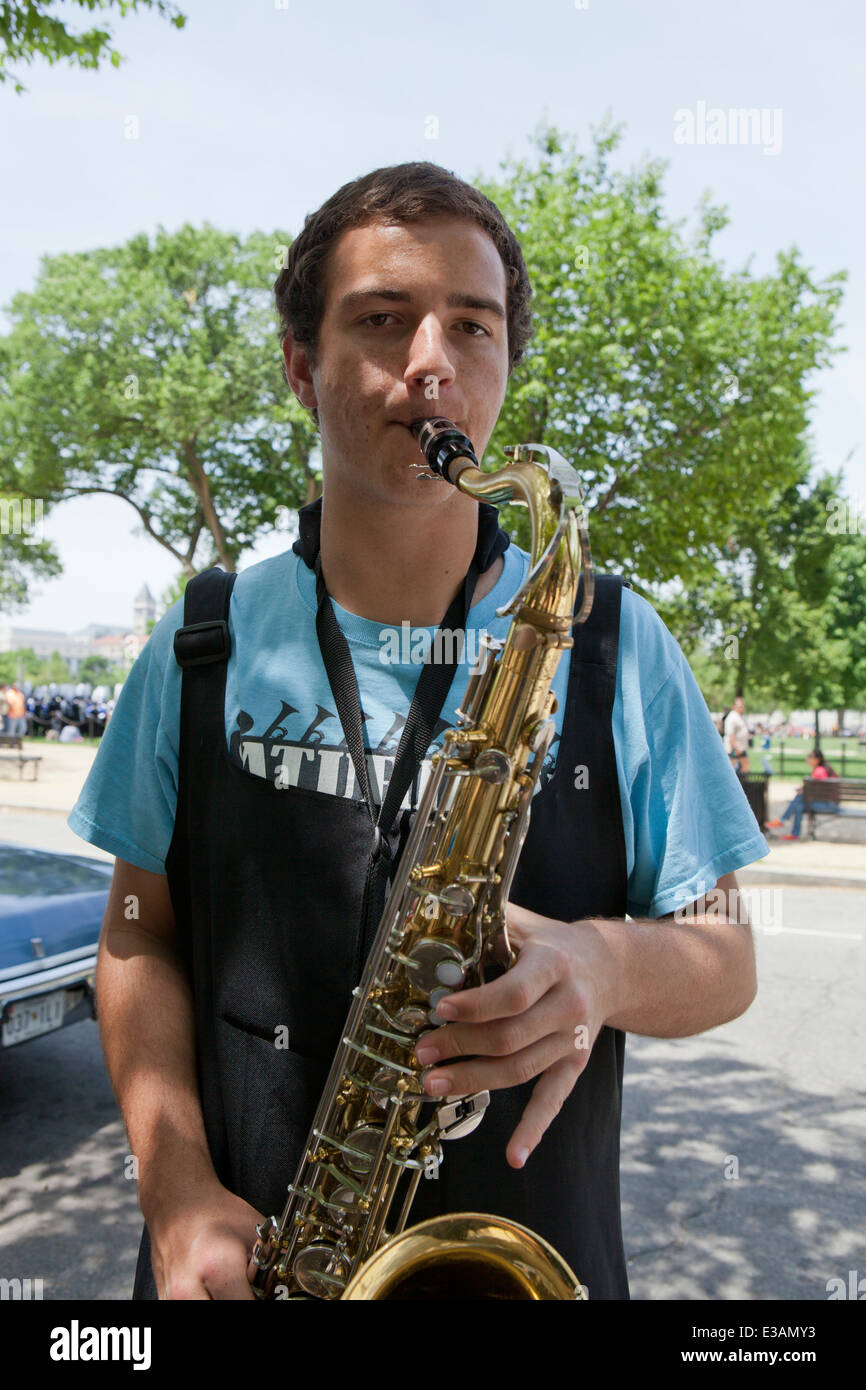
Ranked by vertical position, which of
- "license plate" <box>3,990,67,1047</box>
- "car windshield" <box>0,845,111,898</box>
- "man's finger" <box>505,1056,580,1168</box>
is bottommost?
"license plate" <box>3,990,67,1047</box>

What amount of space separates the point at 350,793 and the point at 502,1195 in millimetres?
661

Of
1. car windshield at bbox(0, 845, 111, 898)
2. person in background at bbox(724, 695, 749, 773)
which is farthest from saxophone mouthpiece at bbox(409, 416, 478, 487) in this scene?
person in background at bbox(724, 695, 749, 773)

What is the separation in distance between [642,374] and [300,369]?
12625 millimetres

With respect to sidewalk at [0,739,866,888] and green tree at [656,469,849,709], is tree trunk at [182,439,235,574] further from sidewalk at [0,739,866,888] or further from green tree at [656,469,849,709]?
green tree at [656,469,849,709]

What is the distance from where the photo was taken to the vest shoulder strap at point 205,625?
1834 millimetres

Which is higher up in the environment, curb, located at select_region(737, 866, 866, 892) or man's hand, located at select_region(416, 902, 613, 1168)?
man's hand, located at select_region(416, 902, 613, 1168)

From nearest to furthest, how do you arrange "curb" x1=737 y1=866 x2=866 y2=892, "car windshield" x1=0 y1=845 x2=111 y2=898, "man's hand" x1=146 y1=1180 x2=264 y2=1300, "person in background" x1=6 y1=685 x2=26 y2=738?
1. "man's hand" x1=146 y1=1180 x2=264 y2=1300
2. "car windshield" x1=0 y1=845 x2=111 y2=898
3. "curb" x1=737 y1=866 x2=866 y2=892
4. "person in background" x1=6 y1=685 x2=26 y2=738

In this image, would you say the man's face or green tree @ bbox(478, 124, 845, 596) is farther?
green tree @ bbox(478, 124, 845, 596)

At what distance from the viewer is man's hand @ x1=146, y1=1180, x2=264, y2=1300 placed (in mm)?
1477

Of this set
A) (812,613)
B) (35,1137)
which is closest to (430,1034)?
(35,1137)

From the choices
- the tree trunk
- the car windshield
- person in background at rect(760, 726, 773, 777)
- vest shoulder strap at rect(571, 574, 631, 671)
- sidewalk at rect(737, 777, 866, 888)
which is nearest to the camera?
vest shoulder strap at rect(571, 574, 631, 671)

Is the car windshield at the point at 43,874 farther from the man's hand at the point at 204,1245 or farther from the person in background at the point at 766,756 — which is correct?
the person in background at the point at 766,756

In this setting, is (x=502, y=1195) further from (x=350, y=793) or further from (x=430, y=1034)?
(x=350, y=793)

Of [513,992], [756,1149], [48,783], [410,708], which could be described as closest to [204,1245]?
[513,992]
